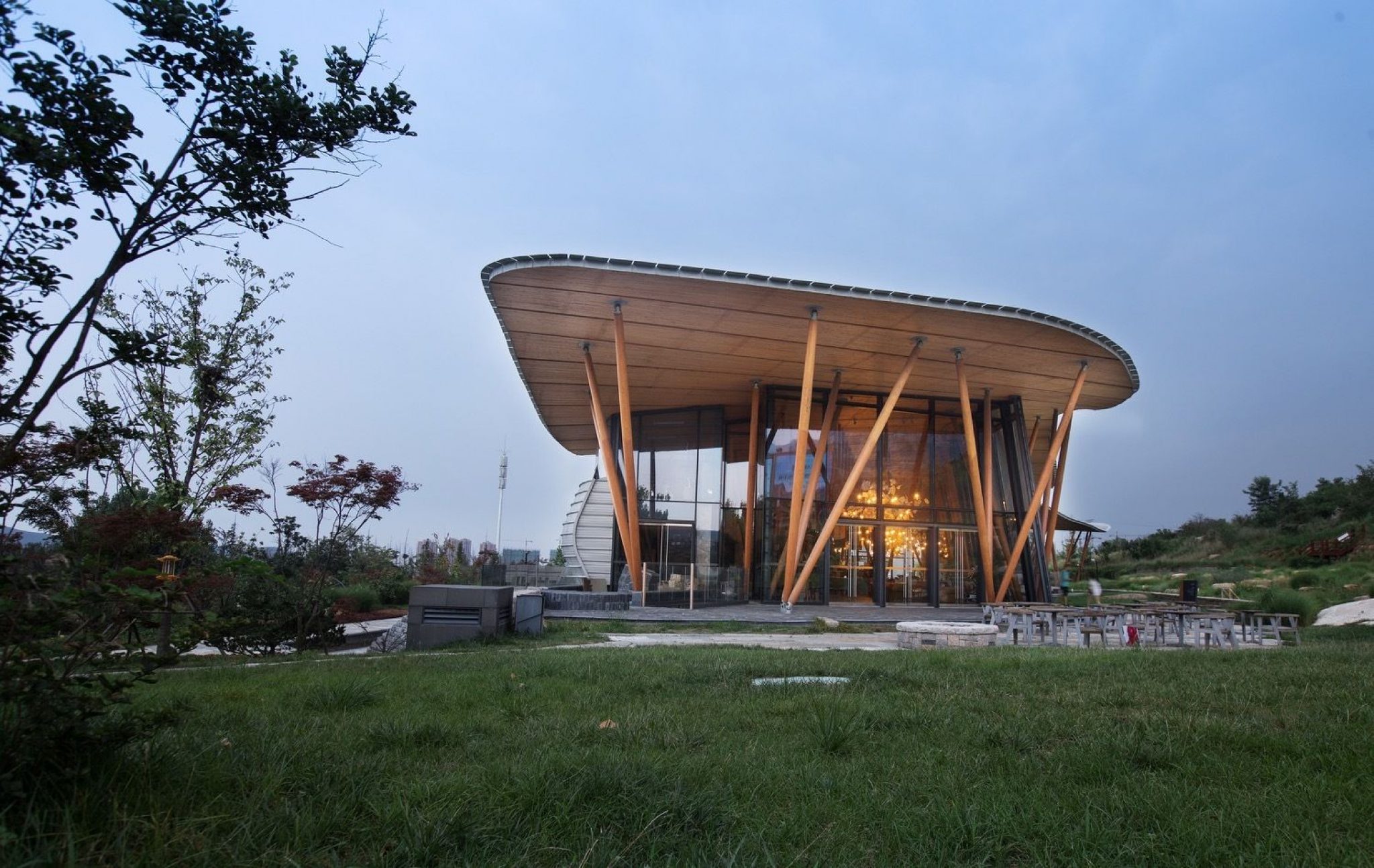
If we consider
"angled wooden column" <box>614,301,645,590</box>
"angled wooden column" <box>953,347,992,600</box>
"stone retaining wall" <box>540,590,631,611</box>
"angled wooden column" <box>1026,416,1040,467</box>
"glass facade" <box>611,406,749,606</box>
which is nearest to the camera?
"stone retaining wall" <box>540,590,631,611</box>

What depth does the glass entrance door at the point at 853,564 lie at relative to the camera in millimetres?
24641

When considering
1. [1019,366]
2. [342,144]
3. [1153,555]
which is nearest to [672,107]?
[1019,366]

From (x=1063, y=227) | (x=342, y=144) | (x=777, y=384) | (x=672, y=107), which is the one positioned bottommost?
(x=342, y=144)

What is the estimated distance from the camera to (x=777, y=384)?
25797mm

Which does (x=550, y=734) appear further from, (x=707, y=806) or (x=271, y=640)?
(x=271, y=640)

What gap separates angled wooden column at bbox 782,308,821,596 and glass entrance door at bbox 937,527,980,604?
6514mm

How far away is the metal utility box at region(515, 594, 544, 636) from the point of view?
13.8 meters

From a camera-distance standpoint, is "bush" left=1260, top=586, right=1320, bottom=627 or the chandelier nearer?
A: "bush" left=1260, top=586, right=1320, bottom=627

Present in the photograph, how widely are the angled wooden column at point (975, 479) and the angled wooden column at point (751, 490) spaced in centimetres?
638

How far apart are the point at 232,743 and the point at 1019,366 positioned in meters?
23.8

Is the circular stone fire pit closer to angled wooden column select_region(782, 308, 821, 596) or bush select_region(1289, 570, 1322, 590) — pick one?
angled wooden column select_region(782, 308, 821, 596)

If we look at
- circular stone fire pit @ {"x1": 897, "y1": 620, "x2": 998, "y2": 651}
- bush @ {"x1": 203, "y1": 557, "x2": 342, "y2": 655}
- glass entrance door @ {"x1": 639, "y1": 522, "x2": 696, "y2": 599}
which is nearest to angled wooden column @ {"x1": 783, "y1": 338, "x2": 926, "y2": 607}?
glass entrance door @ {"x1": 639, "y1": 522, "x2": 696, "y2": 599}

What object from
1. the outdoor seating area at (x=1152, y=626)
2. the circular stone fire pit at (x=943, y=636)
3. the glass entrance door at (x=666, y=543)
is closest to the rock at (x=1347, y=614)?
the outdoor seating area at (x=1152, y=626)

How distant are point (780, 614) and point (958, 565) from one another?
8.55 m
